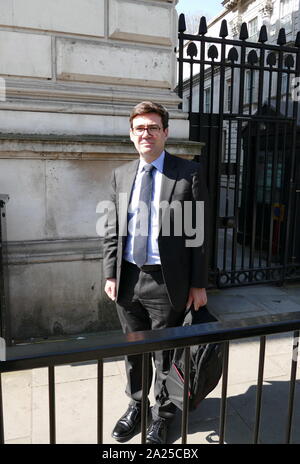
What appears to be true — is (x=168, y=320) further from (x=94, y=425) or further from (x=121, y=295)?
(x=94, y=425)

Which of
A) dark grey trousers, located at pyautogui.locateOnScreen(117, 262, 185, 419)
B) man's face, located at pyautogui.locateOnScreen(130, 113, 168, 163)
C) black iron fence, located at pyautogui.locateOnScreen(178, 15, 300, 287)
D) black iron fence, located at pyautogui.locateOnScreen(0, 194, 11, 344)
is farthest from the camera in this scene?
black iron fence, located at pyautogui.locateOnScreen(178, 15, 300, 287)

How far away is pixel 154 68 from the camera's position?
4.25 meters

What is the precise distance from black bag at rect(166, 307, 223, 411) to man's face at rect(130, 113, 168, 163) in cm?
122

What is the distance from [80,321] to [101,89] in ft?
8.30

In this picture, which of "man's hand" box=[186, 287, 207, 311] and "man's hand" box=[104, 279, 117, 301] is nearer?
"man's hand" box=[186, 287, 207, 311]

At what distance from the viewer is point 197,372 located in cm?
232

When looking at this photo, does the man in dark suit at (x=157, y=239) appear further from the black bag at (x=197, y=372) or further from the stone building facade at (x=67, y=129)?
the stone building facade at (x=67, y=129)

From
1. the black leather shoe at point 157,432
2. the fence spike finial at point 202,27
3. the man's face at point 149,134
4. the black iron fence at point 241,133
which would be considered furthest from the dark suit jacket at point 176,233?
the fence spike finial at point 202,27

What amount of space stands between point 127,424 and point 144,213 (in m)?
1.45

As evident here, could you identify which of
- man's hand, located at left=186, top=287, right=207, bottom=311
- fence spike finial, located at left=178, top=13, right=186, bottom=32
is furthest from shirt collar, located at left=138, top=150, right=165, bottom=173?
fence spike finial, located at left=178, top=13, right=186, bottom=32

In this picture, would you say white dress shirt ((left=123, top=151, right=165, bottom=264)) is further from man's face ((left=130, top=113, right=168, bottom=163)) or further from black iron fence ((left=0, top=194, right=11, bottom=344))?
black iron fence ((left=0, top=194, right=11, bottom=344))

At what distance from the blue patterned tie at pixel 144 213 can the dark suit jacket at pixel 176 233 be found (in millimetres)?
89

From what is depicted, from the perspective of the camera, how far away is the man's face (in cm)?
225

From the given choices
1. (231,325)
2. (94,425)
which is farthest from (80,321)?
(231,325)
